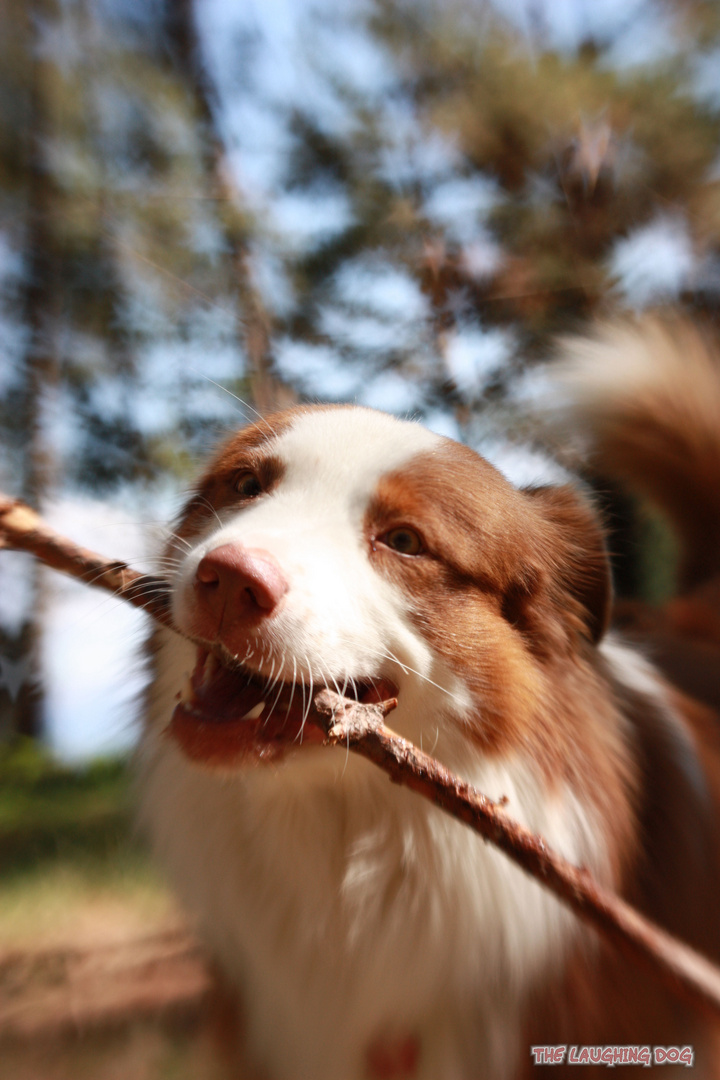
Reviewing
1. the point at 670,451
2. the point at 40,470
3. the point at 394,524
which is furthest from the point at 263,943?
the point at 670,451

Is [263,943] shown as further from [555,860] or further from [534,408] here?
[534,408]

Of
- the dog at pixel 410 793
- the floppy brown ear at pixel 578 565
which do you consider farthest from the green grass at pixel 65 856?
the floppy brown ear at pixel 578 565

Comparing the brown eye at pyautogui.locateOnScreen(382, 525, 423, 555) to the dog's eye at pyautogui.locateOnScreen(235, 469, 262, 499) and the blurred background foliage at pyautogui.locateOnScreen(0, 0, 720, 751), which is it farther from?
the blurred background foliage at pyautogui.locateOnScreen(0, 0, 720, 751)

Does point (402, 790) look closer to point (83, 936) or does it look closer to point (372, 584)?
point (372, 584)

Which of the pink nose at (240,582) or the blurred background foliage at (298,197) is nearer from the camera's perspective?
the pink nose at (240,582)

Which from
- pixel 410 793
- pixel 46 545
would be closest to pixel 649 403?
pixel 410 793

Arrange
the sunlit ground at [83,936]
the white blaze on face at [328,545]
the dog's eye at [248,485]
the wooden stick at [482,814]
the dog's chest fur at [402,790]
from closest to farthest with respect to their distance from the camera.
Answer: the wooden stick at [482,814] → the white blaze on face at [328,545] → the dog's chest fur at [402,790] → the dog's eye at [248,485] → the sunlit ground at [83,936]

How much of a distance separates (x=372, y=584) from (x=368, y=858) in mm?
335

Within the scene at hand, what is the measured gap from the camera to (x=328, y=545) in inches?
25.8

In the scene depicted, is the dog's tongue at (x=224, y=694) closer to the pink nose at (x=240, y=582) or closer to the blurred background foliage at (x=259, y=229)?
the pink nose at (x=240, y=582)

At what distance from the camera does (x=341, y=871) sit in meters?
0.79

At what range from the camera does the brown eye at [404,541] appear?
0.72 m

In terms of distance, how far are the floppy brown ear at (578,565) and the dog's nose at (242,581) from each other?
Result: 0.40 m

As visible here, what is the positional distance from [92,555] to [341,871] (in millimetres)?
453
